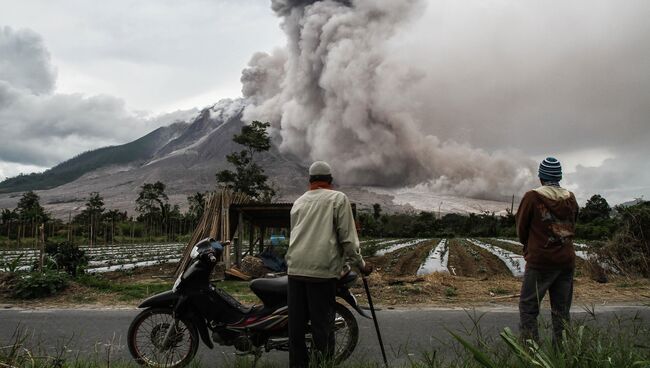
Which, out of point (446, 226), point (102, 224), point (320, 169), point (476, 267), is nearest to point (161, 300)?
point (320, 169)

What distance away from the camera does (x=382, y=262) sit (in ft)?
65.0

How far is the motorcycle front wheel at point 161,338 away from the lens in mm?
4508

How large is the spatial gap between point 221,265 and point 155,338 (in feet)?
34.1

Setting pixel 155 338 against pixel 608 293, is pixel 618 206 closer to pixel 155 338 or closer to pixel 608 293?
pixel 608 293

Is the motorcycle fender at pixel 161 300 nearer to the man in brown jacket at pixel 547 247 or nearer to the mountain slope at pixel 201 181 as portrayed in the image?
the man in brown jacket at pixel 547 247

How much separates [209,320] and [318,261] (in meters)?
1.54

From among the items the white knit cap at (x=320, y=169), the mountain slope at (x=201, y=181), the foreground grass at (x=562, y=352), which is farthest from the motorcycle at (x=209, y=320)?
the mountain slope at (x=201, y=181)

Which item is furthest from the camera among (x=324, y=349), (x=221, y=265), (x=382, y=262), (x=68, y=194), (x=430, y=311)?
(x=68, y=194)

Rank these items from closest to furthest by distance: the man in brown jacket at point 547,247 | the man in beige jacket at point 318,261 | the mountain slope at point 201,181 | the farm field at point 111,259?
the man in beige jacket at point 318,261 < the man in brown jacket at point 547,247 < the farm field at point 111,259 < the mountain slope at point 201,181

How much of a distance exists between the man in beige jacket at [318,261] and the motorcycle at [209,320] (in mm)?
644

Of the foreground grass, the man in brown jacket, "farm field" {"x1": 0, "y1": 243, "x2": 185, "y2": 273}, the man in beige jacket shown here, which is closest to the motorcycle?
the man in beige jacket

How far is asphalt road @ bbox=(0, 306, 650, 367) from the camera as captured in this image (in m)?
4.87

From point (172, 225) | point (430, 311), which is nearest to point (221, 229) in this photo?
point (430, 311)

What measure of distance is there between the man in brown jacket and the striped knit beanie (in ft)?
0.27
